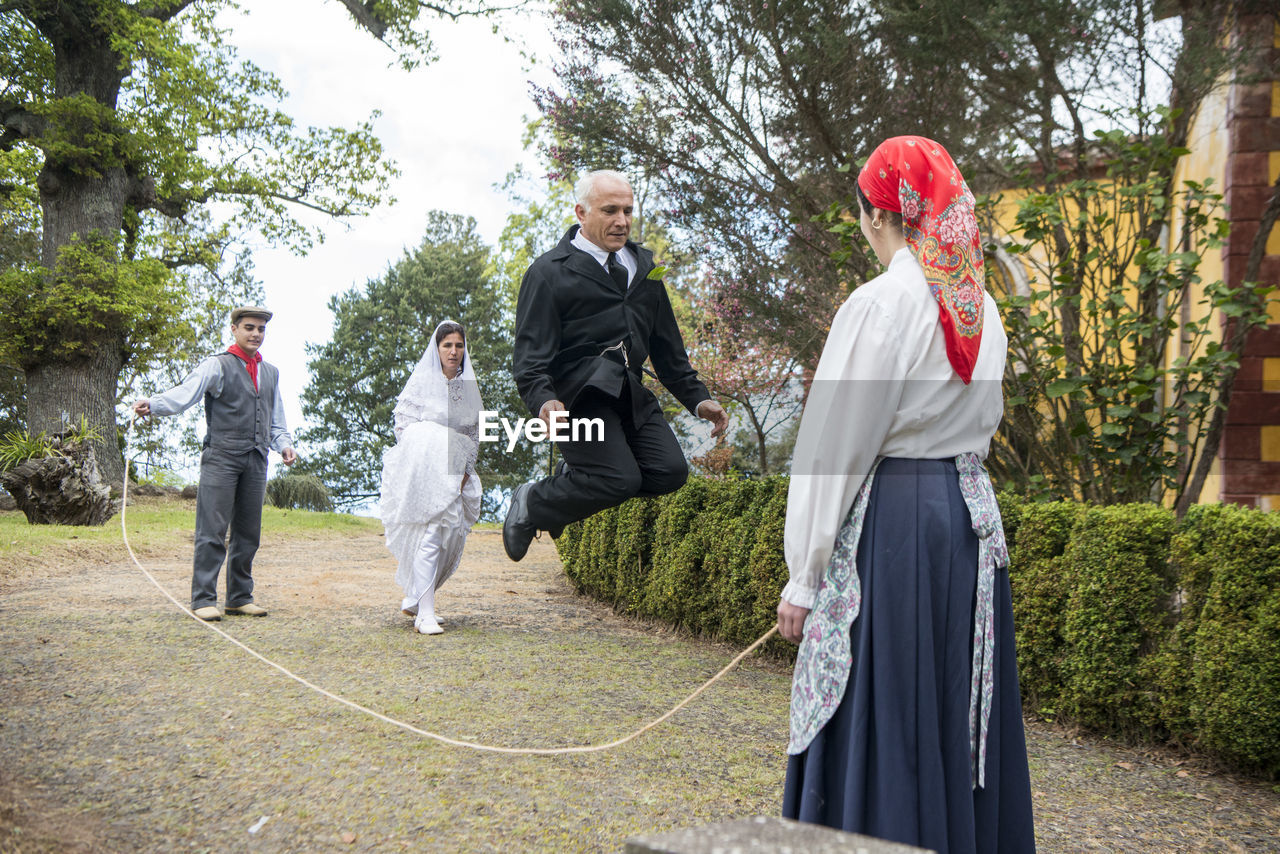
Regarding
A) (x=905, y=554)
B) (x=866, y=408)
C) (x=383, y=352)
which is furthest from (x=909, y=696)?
(x=383, y=352)

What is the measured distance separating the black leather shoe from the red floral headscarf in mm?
2438

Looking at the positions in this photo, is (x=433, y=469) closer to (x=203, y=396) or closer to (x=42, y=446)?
(x=203, y=396)

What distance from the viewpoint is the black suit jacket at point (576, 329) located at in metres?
3.95

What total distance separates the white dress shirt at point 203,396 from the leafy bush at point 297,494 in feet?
46.2

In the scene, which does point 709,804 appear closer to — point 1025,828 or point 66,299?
point 1025,828

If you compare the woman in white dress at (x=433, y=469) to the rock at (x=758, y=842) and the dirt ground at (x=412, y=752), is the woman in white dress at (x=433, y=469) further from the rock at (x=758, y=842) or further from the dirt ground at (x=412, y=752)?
the rock at (x=758, y=842)

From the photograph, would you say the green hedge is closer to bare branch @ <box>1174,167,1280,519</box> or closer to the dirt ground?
the dirt ground

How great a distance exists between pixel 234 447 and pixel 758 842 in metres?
6.25

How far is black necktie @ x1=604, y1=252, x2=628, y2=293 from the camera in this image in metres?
4.16

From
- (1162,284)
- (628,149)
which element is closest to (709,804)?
(1162,284)

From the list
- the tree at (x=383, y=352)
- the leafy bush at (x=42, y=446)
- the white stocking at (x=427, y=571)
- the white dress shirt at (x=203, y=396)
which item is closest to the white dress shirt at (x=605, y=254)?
the white stocking at (x=427, y=571)

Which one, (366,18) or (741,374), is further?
(366,18)

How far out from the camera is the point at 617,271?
4172 millimetres

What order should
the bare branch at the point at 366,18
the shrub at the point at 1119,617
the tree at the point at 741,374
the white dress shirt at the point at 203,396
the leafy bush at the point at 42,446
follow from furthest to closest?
1. the bare branch at the point at 366,18
2. the tree at the point at 741,374
3. the leafy bush at the point at 42,446
4. the white dress shirt at the point at 203,396
5. the shrub at the point at 1119,617
